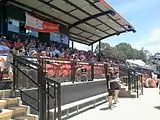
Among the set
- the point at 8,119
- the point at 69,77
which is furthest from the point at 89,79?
the point at 8,119

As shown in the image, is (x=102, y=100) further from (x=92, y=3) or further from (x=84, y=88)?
(x=92, y=3)

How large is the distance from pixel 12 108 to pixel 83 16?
19622mm

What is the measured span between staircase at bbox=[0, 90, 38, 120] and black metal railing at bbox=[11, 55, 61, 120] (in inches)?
12.0

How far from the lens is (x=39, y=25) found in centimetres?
2544

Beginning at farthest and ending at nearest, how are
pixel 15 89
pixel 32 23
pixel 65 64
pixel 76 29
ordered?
pixel 76 29 → pixel 32 23 → pixel 65 64 → pixel 15 89

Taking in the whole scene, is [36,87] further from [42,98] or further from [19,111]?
[42,98]

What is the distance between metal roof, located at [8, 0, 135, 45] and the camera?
23.6m

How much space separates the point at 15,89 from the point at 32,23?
570 inches

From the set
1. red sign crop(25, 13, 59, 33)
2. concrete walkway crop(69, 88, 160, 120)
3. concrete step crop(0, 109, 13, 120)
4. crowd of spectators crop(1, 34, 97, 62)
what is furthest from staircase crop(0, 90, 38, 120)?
red sign crop(25, 13, 59, 33)

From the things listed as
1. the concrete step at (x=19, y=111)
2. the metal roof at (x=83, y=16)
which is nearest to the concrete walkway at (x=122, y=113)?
the concrete step at (x=19, y=111)

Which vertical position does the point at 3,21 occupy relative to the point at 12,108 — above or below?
above

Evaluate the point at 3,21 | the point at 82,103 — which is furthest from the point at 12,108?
the point at 3,21

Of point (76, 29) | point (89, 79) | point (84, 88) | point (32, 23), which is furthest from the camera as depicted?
point (76, 29)

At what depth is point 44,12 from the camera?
82.4 ft
